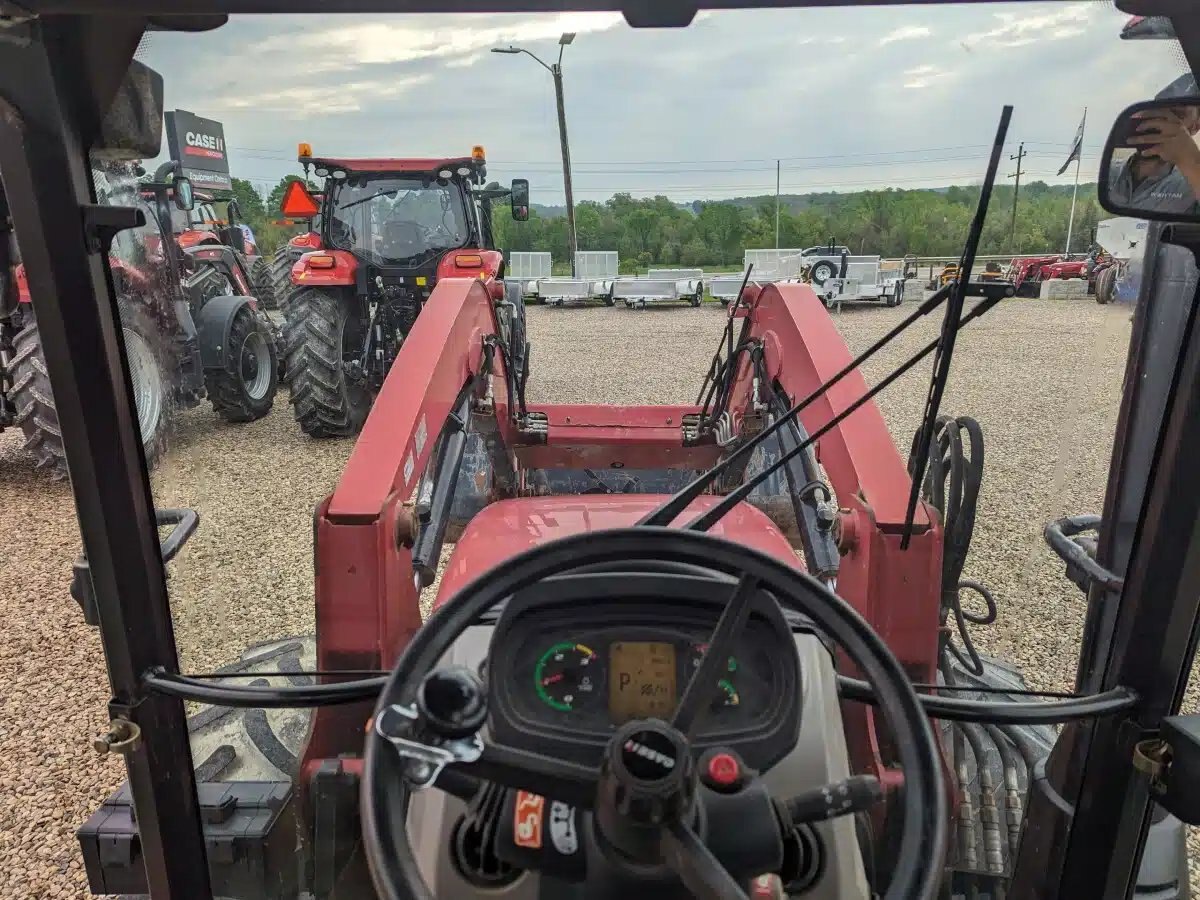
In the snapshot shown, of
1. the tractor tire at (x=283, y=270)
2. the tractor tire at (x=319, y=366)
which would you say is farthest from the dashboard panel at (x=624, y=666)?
the tractor tire at (x=283, y=270)

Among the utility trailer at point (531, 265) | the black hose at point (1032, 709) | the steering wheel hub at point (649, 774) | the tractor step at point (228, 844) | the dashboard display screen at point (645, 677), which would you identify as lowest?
the tractor step at point (228, 844)

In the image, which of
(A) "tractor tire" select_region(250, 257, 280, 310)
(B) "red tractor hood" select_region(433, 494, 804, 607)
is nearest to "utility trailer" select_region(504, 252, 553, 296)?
(B) "red tractor hood" select_region(433, 494, 804, 607)

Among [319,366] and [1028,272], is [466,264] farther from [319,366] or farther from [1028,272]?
[1028,272]

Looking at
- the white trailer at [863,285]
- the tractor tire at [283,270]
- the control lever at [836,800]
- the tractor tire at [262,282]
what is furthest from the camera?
the tractor tire at [262,282]

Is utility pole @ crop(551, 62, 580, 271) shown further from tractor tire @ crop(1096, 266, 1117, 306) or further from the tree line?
tractor tire @ crop(1096, 266, 1117, 306)

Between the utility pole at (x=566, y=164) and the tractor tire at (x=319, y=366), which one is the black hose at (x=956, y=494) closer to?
the utility pole at (x=566, y=164)

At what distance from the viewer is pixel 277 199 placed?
175 centimetres

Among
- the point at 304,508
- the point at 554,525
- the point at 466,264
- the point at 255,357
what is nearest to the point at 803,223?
the point at 554,525

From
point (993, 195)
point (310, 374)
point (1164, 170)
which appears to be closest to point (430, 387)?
point (993, 195)

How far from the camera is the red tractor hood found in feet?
7.07

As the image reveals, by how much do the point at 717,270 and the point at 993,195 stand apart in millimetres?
746

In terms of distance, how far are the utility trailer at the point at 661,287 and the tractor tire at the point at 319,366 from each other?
4164mm

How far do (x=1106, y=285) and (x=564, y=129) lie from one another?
0.91 meters

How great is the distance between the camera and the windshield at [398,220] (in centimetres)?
694
